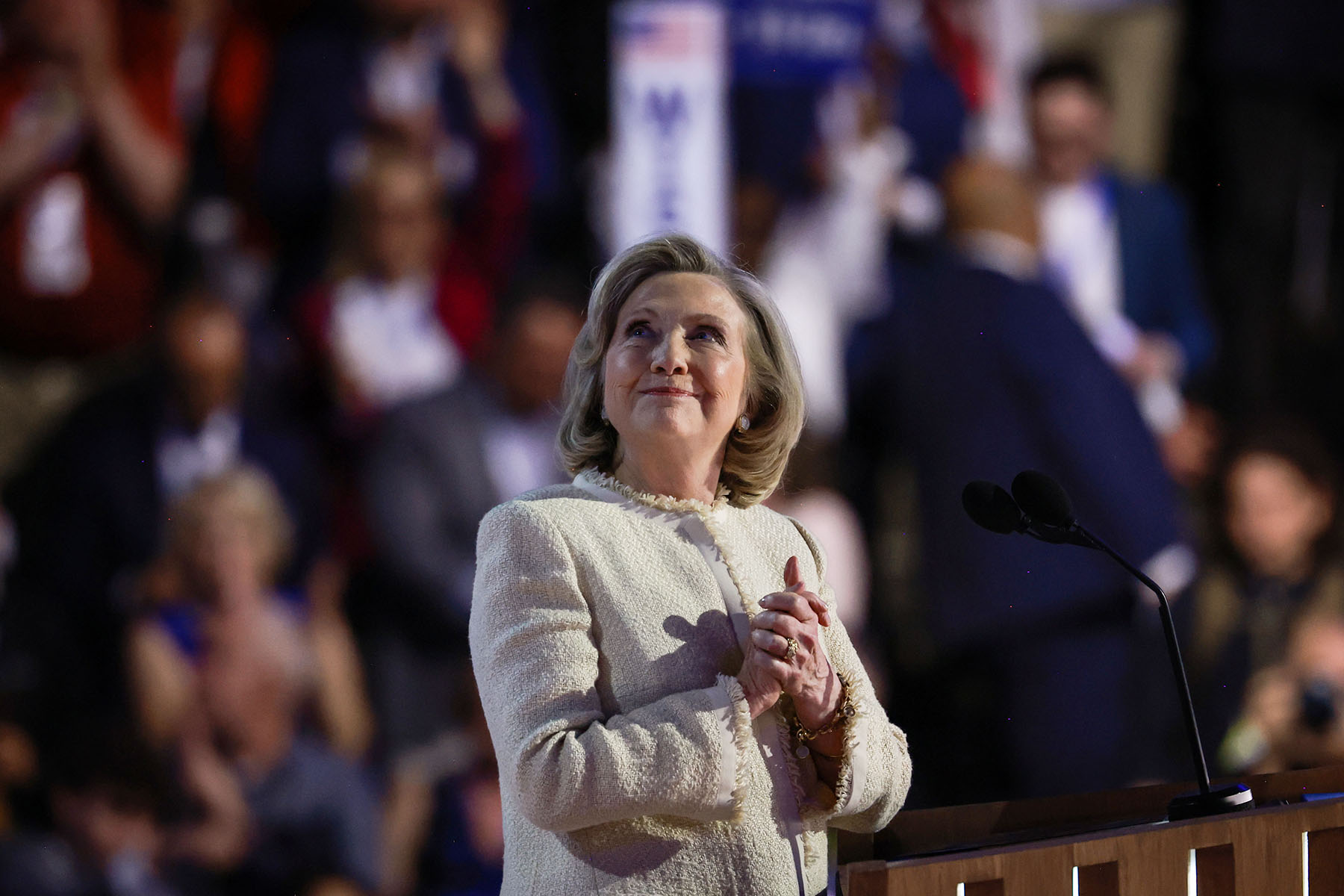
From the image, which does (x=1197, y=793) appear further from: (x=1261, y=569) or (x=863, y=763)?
(x=1261, y=569)

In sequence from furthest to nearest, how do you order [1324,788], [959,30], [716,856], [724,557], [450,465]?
[959,30] < [450,465] < [1324,788] < [724,557] < [716,856]

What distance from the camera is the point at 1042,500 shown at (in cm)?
168

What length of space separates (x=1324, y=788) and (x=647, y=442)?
0.96 metres

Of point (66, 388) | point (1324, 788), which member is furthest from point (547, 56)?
point (1324, 788)

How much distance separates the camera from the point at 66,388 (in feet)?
13.5

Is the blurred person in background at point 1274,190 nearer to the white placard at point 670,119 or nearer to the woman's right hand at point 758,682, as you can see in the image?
the white placard at point 670,119

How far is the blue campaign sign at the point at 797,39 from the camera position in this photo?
4738 millimetres

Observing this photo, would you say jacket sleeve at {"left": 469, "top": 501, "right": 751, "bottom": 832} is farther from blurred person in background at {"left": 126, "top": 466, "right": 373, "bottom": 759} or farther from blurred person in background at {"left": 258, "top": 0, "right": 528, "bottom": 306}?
blurred person in background at {"left": 258, "top": 0, "right": 528, "bottom": 306}

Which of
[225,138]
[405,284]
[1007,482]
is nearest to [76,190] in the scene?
[225,138]

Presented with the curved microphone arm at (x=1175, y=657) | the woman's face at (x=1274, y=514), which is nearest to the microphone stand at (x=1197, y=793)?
the curved microphone arm at (x=1175, y=657)

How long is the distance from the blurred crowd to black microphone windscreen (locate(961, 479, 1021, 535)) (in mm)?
2274

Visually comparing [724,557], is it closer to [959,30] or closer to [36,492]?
[36,492]

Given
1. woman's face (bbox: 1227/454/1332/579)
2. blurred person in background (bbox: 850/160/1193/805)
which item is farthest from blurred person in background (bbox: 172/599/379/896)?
woman's face (bbox: 1227/454/1332/579)

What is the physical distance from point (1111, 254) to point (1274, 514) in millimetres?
1210
